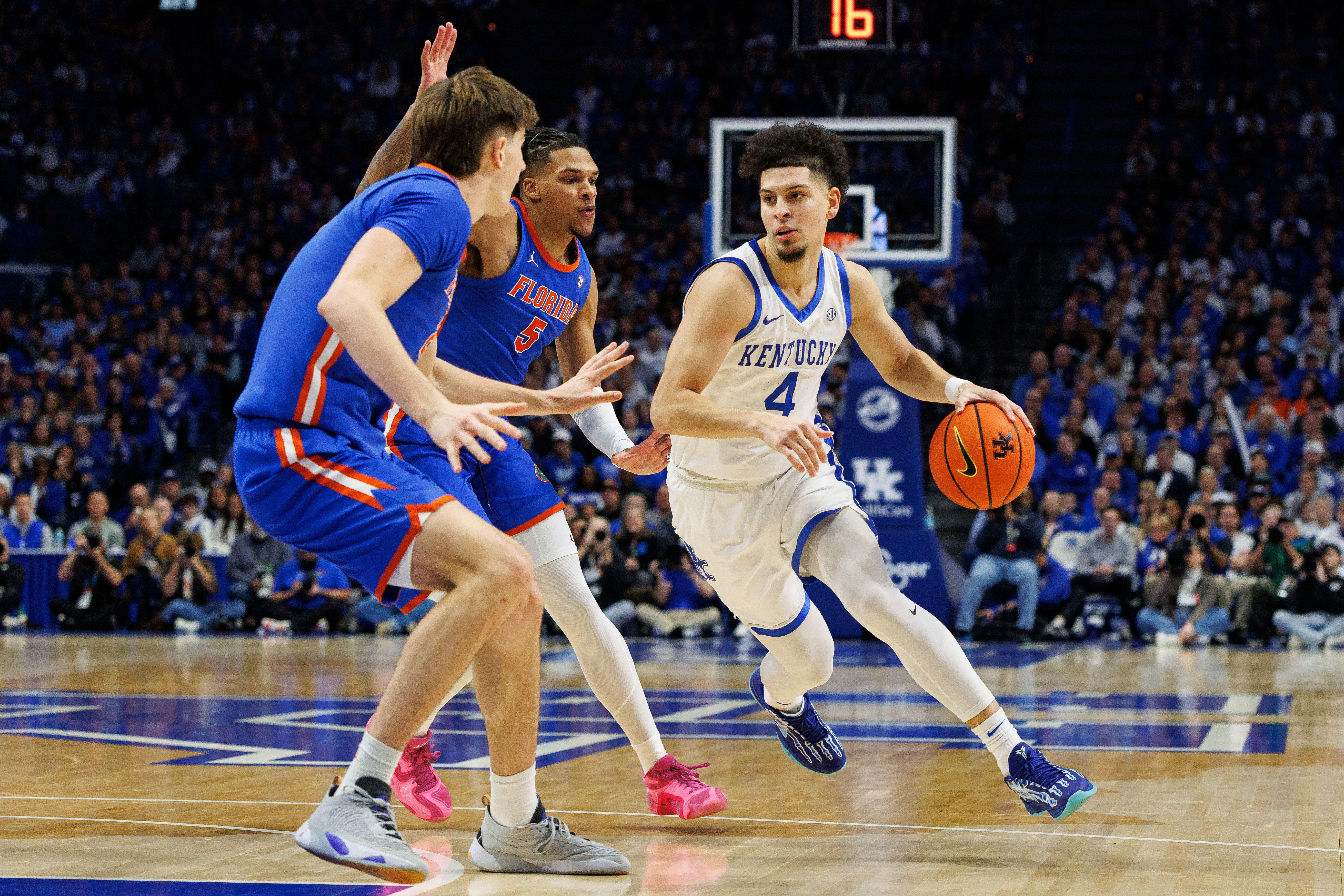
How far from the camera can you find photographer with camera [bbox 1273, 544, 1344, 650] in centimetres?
1261

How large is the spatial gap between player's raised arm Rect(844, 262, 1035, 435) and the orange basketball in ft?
0.20

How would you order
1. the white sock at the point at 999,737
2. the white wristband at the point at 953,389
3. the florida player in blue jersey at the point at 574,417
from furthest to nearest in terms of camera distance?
the white wristband at the point at 953,389, the florida player in blue jersey at the point at 574,417, the white sock at the point at 999,737

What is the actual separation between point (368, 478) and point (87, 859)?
1327 millimetres

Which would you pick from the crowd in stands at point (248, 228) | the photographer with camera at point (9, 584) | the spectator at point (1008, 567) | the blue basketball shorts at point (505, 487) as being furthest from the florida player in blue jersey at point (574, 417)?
the photographer with camera at point (9, 584)

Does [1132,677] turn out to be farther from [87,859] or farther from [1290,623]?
[87,859]

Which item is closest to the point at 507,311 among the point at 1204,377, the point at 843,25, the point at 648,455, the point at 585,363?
the point at 585,363

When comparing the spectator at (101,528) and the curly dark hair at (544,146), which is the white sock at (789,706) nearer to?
the curly dark hair at (544,146)

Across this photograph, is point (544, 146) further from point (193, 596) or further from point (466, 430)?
point (193, 596)

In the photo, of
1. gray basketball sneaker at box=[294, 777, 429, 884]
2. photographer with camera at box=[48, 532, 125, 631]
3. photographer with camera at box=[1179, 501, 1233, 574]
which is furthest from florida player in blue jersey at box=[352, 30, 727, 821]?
photographer with camera at box=[48, 532, 125, 631]

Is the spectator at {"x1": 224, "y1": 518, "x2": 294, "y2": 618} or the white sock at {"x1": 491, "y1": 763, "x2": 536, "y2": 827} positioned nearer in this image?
the white sock at {"x1": 491, "y1": 763, "x2": 536, "y2": 827}

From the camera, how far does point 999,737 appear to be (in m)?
4.50

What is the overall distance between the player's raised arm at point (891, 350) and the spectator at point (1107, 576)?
8784 millimetres

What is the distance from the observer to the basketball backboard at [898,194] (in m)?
12.8

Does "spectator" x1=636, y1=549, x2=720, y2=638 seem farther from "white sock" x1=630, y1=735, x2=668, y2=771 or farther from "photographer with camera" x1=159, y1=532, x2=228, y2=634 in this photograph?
"white sock" x1=630, y1=735, x2=668, y2=771
